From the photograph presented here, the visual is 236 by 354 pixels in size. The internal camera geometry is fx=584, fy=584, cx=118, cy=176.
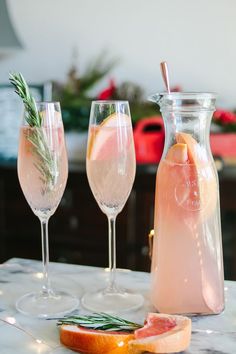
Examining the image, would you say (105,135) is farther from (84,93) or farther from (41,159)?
(84,93)

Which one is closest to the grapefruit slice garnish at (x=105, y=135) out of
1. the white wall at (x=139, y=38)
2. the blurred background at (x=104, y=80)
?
the blurred background at (x=104, y=80)

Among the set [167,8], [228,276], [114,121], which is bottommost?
[228,276]

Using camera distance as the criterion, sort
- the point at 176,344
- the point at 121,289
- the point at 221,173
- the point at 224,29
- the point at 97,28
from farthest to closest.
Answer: the point at 97,28, the point at 224,29, the point at 221,173, the point at 121,289, the point at 176,344

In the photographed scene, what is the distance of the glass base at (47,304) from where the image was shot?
85 centimetres

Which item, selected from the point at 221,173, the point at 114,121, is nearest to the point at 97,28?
the point at 221,173

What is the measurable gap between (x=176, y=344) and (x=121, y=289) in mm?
243

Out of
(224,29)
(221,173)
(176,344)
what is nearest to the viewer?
(176,344)

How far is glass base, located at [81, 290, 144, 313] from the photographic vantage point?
34.2 inches

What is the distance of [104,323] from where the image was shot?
76 centimetres

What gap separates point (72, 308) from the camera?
2.87 ft

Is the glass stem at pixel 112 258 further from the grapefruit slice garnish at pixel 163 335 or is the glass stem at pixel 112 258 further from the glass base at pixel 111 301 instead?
the grapefruit slice garnish at pixel 163 335

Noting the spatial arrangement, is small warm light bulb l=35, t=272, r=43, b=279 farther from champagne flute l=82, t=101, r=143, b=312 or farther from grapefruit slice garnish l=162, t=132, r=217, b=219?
grapefruit slice garnish l=162, t=132, r=217, b=219

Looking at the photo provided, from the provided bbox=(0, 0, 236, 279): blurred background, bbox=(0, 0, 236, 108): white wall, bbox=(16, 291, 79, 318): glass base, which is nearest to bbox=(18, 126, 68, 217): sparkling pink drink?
bbox=(16, 291, 79, 318): glass base

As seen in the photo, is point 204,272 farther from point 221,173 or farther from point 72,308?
point 221,173
